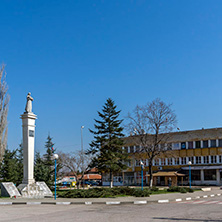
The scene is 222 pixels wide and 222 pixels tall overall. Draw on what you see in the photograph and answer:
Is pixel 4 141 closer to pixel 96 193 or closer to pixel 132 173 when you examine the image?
pixel 96 193

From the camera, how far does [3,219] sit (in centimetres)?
1214

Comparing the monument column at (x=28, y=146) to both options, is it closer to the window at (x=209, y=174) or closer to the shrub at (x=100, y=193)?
the shrub at (x=100, y=193)

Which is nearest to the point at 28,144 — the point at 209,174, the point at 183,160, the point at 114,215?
the point at 114,215

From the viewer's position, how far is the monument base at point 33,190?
80.2ft

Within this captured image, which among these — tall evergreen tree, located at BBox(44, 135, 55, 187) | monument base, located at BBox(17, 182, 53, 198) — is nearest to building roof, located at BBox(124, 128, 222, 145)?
tall evergreen tree, located at BBox(44, 135, 55, 187)

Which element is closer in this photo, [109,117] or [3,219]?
[3,219]

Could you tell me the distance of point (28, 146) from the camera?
25703 millimetres

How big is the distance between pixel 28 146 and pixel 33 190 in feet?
10.8

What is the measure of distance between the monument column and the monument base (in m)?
0.47

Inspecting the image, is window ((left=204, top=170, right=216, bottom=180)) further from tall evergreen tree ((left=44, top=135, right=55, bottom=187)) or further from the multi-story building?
tall evergreen tree ((left=44, top=135, right=55, bottom=187))

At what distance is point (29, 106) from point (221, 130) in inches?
1629

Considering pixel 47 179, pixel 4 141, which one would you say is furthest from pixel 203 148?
pixel 4 141

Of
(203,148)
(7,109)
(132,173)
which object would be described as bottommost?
(132,173)

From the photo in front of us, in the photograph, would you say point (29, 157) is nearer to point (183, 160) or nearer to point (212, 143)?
point (212, 143)
